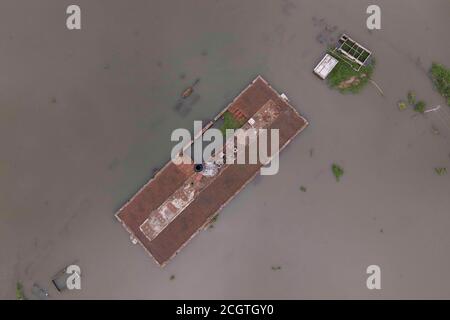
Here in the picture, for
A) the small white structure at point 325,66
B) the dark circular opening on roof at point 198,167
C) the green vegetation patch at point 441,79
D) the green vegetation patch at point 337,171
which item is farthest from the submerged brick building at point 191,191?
the green vegetation patch at point 441,79

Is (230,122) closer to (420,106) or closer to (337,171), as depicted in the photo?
(337,171)

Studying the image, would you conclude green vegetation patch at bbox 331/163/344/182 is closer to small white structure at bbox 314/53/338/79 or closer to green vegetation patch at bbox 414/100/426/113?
small white structure at bbox 314/53/338/79

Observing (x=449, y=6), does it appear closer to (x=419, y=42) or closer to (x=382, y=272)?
(x=419, y=42)

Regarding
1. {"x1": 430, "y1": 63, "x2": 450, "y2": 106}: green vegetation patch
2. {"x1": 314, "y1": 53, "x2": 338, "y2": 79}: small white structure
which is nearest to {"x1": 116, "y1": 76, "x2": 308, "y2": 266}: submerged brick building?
{"x1": 314, "y1": 53, "x2": 338, "y2": 79}: small white structure

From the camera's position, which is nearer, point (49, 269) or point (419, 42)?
point (49, 269)

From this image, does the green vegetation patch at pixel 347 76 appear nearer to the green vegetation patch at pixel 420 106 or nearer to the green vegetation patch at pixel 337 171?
the green vegetation patch at pixel 420 106

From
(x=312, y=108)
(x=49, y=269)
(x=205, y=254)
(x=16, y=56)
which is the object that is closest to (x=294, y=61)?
(x=312, y=108)
